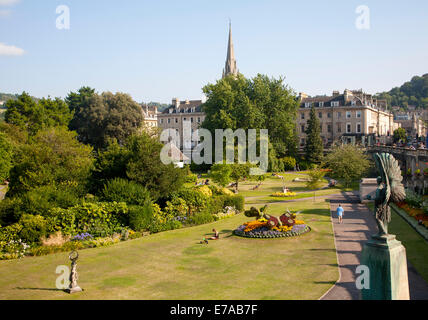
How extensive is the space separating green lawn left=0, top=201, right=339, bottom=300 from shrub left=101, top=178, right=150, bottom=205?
3690 mm

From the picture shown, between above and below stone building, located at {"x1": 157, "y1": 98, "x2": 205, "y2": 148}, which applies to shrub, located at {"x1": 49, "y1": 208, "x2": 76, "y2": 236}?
below

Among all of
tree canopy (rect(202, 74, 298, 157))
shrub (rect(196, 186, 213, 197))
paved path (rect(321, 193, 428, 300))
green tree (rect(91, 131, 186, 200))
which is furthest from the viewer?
tree canopy (rect(202, 74, 298, 157))

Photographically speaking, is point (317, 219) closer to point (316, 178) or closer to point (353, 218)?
point (353, 218)

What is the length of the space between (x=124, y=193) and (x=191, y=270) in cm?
1138

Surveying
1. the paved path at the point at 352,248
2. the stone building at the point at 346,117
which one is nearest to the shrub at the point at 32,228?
the paved path at the point at 352,248

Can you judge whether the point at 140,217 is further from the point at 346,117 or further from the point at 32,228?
the point at 346,117

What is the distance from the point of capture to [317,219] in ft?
100

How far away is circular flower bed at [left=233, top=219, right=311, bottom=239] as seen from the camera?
24922 mm

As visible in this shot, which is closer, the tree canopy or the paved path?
the paved path

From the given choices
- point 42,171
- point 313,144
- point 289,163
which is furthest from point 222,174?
point 313,144

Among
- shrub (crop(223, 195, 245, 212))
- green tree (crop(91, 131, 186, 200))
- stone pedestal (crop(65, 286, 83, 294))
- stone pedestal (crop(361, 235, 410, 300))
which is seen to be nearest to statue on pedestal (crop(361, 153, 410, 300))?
stone pedestal (crop(361, 235, 410, 300))

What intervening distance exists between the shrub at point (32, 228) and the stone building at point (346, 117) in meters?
79.3

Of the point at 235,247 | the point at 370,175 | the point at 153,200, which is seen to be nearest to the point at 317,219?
the point at 235,247

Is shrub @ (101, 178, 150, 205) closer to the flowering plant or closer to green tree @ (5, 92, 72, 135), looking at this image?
the flowering plant
